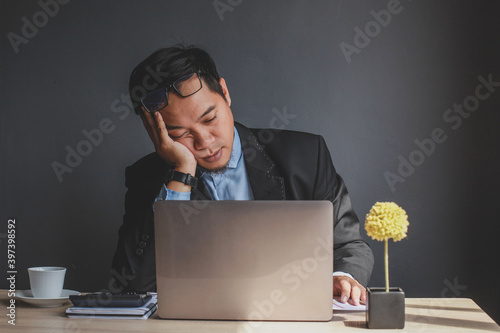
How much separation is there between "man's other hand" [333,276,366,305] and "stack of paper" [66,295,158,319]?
A: 56 centimetres

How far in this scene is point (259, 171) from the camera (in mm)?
2371

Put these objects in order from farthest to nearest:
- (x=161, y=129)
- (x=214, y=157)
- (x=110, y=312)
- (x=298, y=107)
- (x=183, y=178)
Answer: (x=298, y=107), (x=214, y=157), (x=161, y=129), (x=183, y=178), (x=110, y=312)

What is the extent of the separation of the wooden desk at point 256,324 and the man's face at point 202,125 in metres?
1.09

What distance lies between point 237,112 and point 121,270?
36.4 inches

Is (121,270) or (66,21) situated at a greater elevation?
(66,21)

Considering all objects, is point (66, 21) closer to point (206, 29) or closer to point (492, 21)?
point (206, 29)

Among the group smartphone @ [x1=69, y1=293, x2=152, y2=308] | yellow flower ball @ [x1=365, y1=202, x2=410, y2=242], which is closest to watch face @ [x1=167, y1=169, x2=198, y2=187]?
smartphone @ [x1=69, y1=293, x2=152, y2=308]

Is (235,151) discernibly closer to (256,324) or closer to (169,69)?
(169,69)

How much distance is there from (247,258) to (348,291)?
0.44 m

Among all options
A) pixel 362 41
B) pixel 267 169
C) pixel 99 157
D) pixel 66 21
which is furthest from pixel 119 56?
pixel 362 41

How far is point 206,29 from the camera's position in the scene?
2.56 metres

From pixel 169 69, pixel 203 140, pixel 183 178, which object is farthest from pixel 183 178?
pixel 169 69

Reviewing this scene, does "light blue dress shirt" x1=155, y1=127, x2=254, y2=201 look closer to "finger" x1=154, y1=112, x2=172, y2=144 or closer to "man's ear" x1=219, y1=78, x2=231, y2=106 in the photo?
"man's ear" x1=219, y1=78, x2=231, y2=106

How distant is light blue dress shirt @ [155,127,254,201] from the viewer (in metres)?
2.44
